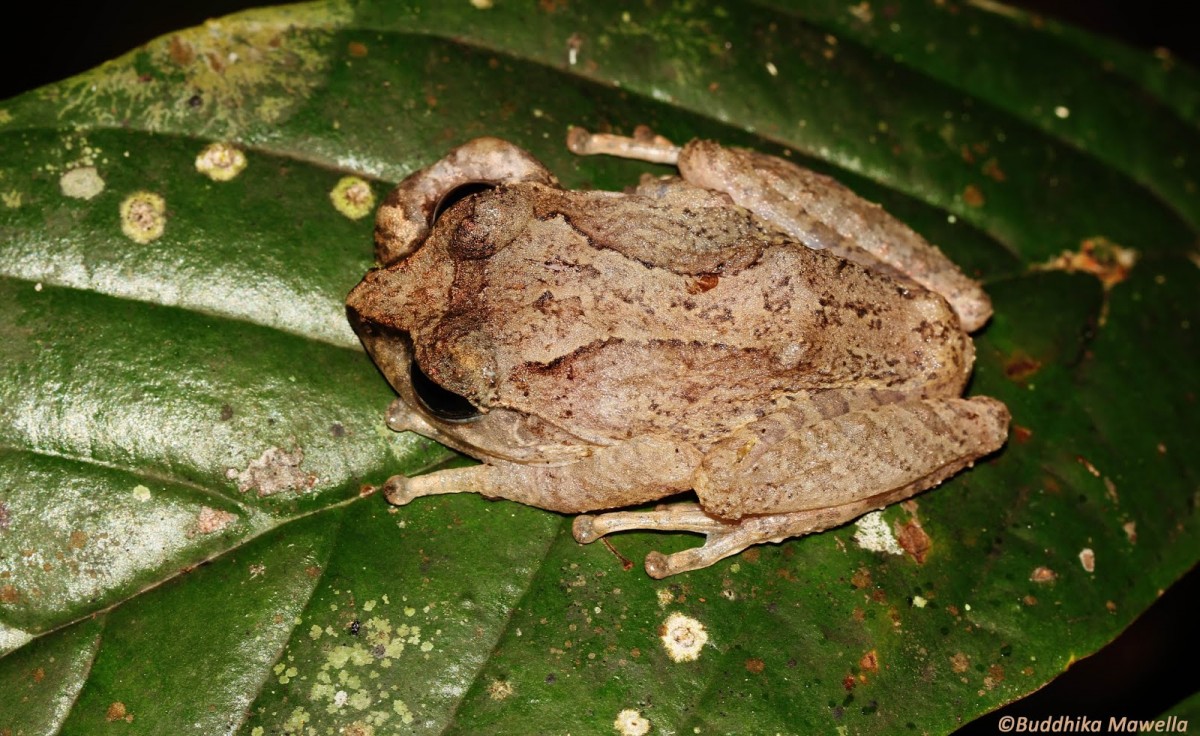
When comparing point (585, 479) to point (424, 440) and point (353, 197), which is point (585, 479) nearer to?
point (424, 440)

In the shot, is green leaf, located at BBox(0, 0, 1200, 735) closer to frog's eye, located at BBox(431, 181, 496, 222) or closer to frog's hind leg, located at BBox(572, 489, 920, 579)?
frog's hind leg, located at BBox(572, 489, 920, 579)

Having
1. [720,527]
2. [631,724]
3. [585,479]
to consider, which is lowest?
[631,724]

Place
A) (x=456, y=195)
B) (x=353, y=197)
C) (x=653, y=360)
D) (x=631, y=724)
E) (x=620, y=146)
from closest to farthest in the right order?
(x=631, y=724) < (x=653, y=360) < (x=456, y=195) < (x=353, y=197) < (x=620, y=146)

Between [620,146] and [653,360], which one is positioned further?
[620,146]

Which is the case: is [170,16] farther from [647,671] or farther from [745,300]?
[647,671]

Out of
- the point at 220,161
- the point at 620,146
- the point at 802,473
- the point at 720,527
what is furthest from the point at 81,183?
the point at 802,473

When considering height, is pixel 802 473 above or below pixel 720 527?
above
